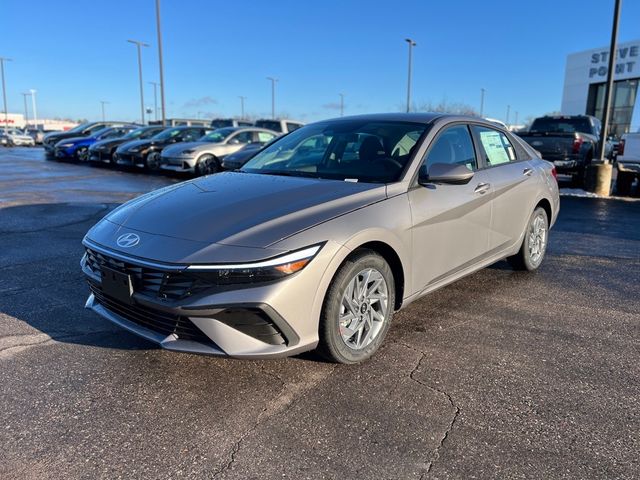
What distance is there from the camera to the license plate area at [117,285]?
118 inches

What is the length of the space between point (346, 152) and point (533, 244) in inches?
98.5

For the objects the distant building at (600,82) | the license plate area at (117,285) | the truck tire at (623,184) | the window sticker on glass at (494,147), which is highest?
the distant building at (600,82)

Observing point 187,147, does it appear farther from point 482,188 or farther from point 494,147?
point 482,188

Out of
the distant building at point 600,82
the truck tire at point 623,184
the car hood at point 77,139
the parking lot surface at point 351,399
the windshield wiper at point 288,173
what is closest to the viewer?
the parking lot surface at point 351,399

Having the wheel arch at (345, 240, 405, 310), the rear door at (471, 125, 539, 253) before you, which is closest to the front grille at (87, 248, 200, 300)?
the wheel arch at (345, 240, 405, 310)

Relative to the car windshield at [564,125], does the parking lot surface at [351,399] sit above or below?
below

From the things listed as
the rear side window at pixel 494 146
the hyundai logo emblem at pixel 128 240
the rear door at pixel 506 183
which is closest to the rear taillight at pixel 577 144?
the rear door at pixel 506 183

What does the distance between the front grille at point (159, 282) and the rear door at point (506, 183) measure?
286cm

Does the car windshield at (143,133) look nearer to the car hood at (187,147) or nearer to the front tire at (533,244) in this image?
the car hood at (187,147)

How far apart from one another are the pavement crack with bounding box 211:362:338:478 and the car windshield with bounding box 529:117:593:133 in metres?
13.6

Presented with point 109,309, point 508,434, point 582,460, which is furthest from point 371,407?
point 109,309

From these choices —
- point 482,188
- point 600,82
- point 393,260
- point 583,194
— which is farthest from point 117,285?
point 600,82

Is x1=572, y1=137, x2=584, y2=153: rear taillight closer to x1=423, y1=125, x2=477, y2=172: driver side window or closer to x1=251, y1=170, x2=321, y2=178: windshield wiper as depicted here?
x1=423, y1=125, x2=477, y2=172: driver side window

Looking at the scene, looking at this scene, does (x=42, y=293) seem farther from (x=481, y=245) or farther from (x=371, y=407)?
(x=481, y=245)
